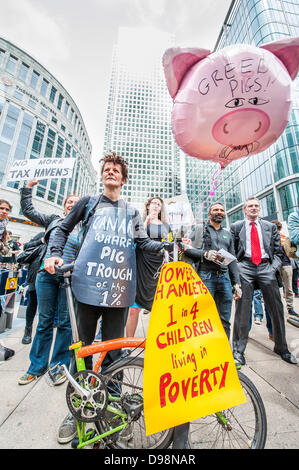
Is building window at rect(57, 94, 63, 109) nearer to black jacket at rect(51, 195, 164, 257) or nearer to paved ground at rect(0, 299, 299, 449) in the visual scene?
black jacket at rect(51, 195, 164, 257)

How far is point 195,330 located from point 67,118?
1813 inches

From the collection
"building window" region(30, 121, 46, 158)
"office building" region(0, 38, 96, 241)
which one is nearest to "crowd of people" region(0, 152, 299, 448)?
"office building" region(0, 38, 96, 241)

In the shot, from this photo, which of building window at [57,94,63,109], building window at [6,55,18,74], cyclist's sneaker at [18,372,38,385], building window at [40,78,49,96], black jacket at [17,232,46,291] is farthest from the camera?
building window at [57,94,63,109]

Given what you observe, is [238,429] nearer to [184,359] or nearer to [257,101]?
[184,359]

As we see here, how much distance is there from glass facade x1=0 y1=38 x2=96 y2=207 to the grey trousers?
28345mm

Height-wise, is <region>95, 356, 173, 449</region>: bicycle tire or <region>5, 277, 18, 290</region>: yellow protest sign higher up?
<region>5, 277, 18, 290</region>: yellow protest sign

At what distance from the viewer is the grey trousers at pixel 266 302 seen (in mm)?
2551

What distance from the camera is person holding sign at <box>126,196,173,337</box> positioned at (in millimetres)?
2295

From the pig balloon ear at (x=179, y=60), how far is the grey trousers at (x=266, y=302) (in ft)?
8.00

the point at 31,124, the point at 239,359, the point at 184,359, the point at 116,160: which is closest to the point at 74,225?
the point at 116,160

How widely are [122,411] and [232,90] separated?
279 centimetres

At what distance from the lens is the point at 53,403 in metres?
1.74

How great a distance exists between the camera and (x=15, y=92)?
2797 cm

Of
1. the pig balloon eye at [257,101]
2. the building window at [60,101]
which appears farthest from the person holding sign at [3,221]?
the building window at [60,101]
